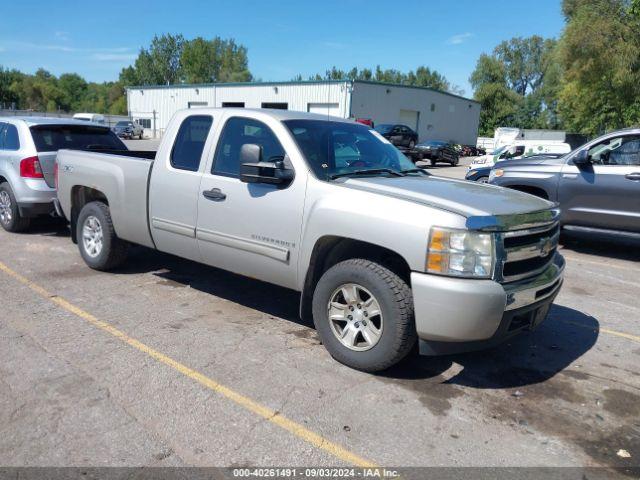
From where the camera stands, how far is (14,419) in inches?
128

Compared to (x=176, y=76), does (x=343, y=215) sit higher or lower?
lower

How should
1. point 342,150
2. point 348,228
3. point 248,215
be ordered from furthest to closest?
point 342,150, point 248,215, point 348,228

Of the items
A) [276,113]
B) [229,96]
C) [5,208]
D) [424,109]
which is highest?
[229,96]

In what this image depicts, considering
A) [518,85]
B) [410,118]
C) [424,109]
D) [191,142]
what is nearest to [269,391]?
[191,142]

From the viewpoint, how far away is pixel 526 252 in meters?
3.79

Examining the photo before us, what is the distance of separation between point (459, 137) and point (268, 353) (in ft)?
166

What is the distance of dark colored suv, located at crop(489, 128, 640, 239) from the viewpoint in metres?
7.87

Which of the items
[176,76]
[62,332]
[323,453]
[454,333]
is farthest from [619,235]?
[176,76]

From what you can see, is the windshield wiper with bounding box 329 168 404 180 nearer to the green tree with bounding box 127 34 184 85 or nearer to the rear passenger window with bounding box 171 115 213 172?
the rear passenger window with bounding box 171 115 213 172

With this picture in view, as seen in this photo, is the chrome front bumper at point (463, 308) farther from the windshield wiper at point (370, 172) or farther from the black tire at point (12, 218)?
the black tire at point (12, 218)

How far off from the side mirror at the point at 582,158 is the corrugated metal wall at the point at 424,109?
29.2 m

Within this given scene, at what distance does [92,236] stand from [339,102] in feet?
106

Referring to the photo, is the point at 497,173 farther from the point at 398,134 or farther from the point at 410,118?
the point at 410,118

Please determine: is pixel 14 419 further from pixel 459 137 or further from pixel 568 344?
pixel 459 137
